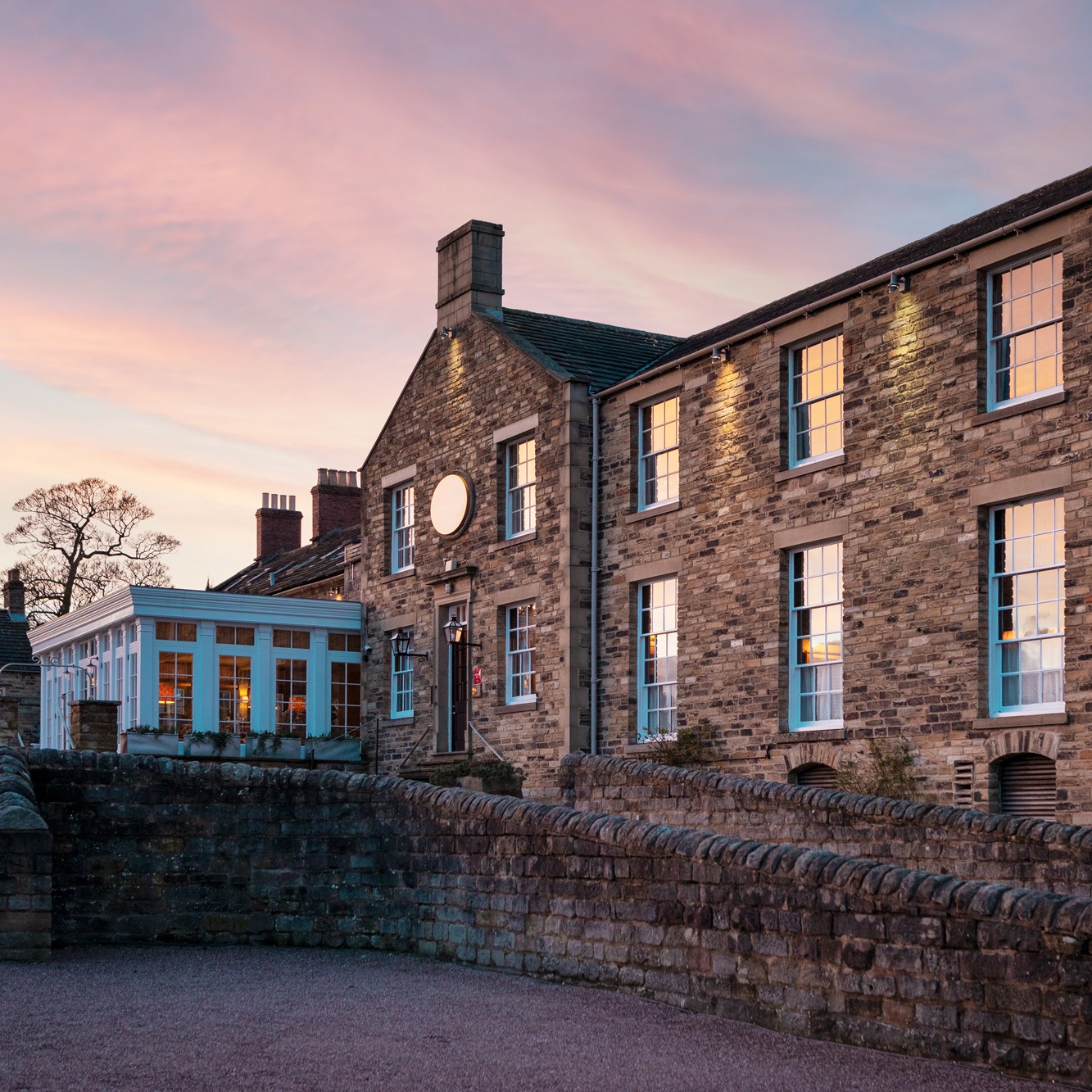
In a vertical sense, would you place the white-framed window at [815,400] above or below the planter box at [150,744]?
above

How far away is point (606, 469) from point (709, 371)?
258cm

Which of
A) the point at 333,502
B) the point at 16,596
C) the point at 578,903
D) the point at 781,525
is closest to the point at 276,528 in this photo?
the point at 333,502

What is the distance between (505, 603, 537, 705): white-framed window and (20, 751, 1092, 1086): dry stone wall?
9.55m

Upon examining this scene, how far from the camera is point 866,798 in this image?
14.1 m

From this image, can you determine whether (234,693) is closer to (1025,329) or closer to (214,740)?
(214,740)

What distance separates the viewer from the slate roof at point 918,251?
60.4 feet

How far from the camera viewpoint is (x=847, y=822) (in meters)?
14.2

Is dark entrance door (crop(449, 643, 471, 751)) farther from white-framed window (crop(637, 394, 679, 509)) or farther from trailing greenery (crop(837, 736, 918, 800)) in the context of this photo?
trailing greenery (crop(837, 736, 918, 800))

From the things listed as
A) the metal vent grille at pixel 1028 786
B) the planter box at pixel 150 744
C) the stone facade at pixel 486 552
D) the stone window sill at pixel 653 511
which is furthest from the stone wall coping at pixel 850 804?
the planter box at pixel 150 744

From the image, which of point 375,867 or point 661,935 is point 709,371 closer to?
point 375,867

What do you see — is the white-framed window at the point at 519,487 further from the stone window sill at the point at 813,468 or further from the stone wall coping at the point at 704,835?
the stone wall coping at the point at 704,835

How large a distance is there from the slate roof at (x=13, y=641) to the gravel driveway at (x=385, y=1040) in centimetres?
3426

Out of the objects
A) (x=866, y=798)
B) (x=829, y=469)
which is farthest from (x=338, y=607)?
(x=866, y=798)

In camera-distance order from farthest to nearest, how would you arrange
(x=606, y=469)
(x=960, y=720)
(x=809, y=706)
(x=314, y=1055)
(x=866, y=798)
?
(x=606, y=469)
(x=809, y=706)
(x=960, y=720)
(x=866, y=798)
(x=314, y=1055)
